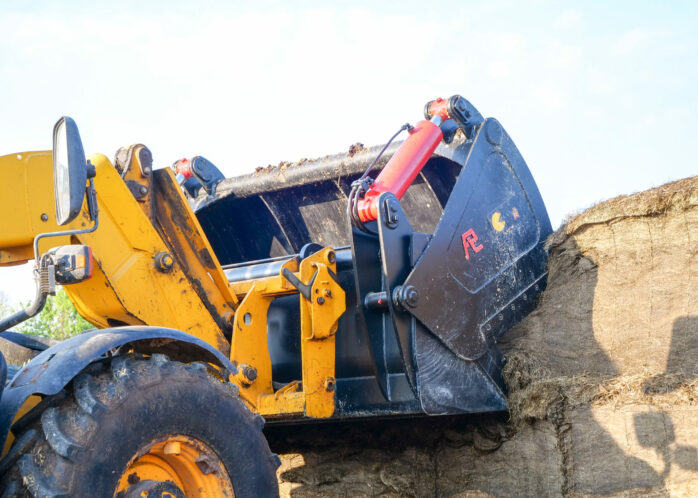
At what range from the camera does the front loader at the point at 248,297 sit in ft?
8.32

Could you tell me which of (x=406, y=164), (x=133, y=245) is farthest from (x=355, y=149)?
(x=133, y=245)

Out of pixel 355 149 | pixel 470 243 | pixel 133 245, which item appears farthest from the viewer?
pixel 355 149

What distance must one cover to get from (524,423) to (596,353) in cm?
68

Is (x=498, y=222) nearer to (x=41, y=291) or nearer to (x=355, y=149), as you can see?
(x=355, y=149)

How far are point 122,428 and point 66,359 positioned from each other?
0.29 m

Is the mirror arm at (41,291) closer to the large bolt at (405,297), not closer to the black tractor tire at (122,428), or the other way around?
the black tractor tire at (122,428)

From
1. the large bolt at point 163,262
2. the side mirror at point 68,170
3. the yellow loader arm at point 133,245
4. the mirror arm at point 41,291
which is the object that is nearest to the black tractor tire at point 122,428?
the mirror arm at point 41,291

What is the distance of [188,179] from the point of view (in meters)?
6.00

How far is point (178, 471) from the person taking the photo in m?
2.73

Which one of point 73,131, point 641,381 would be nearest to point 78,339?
point 73,131

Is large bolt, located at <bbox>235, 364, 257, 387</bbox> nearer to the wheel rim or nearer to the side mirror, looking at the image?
the wheel rim

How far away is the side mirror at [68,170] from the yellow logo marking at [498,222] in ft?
9.26

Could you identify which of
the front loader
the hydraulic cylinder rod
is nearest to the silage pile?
the front loader

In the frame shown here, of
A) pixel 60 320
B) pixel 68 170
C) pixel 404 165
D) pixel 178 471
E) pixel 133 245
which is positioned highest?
pixel 60 320
